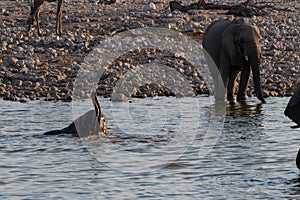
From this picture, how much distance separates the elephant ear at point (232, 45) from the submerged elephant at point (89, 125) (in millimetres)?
4486

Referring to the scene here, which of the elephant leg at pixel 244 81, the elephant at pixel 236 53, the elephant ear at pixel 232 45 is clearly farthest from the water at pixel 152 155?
the elephant ear at pixel 232 45

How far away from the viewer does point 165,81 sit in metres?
18.8

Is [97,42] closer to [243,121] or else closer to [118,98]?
[118,98]

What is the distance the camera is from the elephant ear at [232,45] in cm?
1684

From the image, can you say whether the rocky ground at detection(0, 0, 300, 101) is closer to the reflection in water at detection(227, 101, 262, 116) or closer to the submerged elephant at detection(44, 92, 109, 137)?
the reflection in water at detection(227, 101, 262, 116)

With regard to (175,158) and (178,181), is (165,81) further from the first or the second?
(178,181)

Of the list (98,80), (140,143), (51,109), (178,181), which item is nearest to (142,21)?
(98,80)

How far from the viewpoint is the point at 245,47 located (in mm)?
16500

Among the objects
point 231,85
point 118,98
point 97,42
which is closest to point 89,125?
point 118,98

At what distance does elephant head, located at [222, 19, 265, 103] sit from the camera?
16438 millimetres

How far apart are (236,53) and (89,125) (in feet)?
15.9

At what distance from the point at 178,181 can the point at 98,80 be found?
9.20 metres

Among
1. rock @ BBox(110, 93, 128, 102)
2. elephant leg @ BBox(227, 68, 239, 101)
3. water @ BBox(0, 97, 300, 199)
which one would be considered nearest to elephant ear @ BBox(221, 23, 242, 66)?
elephant leg @ BBox(227, 68, 239, 101)

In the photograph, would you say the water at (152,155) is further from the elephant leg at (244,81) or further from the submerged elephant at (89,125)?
the elephant leg at (244,81)
